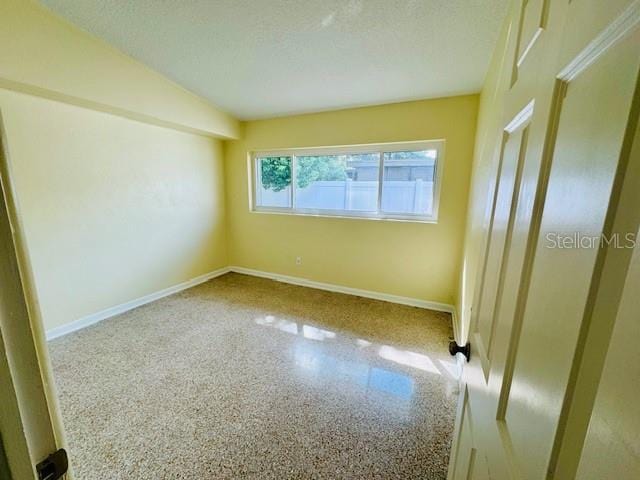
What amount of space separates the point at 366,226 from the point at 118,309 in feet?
9.83

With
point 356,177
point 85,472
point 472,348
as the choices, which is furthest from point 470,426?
point 356,177

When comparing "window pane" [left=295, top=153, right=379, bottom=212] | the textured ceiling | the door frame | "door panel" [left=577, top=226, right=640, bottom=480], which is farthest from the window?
the door frame

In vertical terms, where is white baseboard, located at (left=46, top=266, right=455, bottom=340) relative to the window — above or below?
below

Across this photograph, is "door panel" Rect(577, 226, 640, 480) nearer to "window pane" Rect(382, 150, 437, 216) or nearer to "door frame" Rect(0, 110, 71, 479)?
"door frame" Rect(0, 110, 71, 479)

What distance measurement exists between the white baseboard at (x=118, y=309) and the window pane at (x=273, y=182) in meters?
1.48

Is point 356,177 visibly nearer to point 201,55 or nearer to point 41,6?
point 201,55

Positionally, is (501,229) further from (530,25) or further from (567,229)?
(530,25)

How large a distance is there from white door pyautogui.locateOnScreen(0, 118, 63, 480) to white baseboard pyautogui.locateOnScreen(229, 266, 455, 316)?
10.5 feet

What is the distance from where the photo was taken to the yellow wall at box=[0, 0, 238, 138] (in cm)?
175

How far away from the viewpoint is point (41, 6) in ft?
5.94

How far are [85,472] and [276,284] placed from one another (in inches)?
106

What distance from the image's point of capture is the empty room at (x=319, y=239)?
34 centimetres

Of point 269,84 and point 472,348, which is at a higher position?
point 269,84

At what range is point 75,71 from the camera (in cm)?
207
